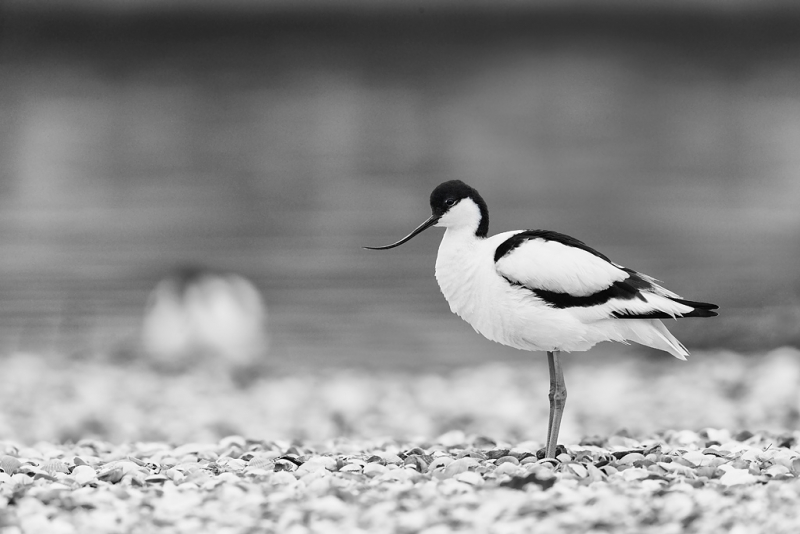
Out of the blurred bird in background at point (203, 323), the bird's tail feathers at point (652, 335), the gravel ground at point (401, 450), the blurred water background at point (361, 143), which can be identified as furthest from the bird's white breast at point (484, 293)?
the blurred water background at point (361, 143)

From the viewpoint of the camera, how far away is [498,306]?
4.41m

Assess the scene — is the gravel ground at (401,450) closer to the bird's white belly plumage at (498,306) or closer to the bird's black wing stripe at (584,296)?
the bird's white belly plumage at (498,306)

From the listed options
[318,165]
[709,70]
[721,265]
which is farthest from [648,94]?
[318,165]

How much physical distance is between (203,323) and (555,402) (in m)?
5.85

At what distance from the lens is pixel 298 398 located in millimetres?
8109

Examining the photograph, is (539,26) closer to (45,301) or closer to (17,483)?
(45,301)

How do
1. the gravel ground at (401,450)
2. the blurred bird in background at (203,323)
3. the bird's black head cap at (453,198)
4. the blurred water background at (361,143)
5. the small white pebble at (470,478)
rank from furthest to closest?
the blurred water background at (361,143)
the blurred bird in background at (203,323)
the bird's black head cap at (453,198)
the small white pebble at (470,478)
the gravel ground at (401,450)

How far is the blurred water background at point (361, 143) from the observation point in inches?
406

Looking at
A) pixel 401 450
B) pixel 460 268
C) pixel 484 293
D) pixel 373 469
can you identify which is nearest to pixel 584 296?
pixel 484 293

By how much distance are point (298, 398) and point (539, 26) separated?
485 centimetres

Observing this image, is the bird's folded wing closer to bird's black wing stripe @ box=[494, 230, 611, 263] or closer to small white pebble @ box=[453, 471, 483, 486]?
bird's black wing stripe @ box=[494, 230, 611, 263]

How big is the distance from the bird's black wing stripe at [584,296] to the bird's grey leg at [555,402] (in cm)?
35

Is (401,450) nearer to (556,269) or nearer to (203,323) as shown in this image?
(556,269)

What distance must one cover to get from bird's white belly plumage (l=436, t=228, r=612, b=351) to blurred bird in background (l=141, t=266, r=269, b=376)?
5096 millimetres
